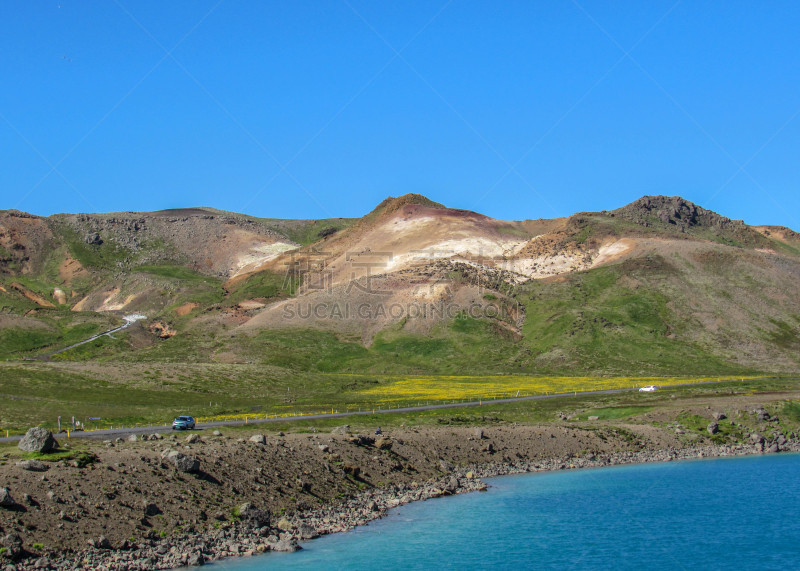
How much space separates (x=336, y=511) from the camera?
47.8 meters

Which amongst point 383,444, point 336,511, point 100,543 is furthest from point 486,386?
point 100,543

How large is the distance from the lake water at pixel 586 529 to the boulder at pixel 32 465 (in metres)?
12.4

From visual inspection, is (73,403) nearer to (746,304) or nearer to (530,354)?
(530,354)

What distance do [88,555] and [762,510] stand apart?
146ft

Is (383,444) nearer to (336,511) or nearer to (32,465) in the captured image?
(336,511)

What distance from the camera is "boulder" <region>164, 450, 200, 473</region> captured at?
4631 cm

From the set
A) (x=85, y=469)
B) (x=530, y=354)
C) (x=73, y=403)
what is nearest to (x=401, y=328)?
(x=530, y=354)

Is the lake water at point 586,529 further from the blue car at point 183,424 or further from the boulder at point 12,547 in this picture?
the blue car at point 183,424

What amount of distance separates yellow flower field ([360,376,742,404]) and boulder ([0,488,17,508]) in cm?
6874

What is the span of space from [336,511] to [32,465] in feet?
59.1

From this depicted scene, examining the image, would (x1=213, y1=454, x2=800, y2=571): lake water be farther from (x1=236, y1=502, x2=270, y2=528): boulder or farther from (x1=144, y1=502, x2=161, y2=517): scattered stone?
(x1=144, y1=502, x2=161, y2=517): scattered stone

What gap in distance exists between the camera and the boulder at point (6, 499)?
3669 centimetres

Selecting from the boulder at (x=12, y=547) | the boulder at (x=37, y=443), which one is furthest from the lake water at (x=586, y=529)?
the boulder at (x=37, y=443)

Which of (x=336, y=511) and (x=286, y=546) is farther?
(x=336, y=511)
